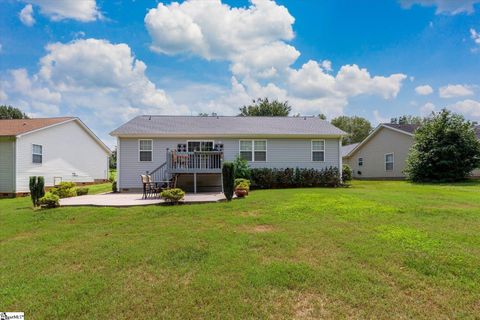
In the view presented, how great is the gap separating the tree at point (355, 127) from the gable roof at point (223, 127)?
45.3m

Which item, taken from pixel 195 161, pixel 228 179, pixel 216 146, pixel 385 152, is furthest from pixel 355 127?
pixel 228 179

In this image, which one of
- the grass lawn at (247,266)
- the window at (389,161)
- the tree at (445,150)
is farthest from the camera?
the window at (389,161)

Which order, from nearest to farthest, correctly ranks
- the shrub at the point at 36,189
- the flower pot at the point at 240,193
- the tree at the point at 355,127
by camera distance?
the shrub at the point at 36,189, the flower pot at the point at 240,193, the tree at the point at 355,127

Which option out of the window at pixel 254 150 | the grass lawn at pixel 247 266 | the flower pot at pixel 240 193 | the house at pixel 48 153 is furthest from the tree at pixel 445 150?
the house at pixel 48 153

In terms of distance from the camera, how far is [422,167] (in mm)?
19062

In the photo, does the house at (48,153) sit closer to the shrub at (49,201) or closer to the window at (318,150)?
the shrub at (49,201)

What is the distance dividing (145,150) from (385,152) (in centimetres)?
2022

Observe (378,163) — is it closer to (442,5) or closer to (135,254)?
(442,5)

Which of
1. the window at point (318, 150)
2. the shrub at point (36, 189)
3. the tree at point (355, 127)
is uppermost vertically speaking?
the tree at point (355, 127)

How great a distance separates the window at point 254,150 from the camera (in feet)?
53.5

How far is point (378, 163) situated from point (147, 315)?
26.4m

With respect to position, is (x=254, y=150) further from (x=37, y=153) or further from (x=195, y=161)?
(x=37, y=153)

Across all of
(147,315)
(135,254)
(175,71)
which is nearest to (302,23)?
(175,71)

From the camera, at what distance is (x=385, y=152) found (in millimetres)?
24875
